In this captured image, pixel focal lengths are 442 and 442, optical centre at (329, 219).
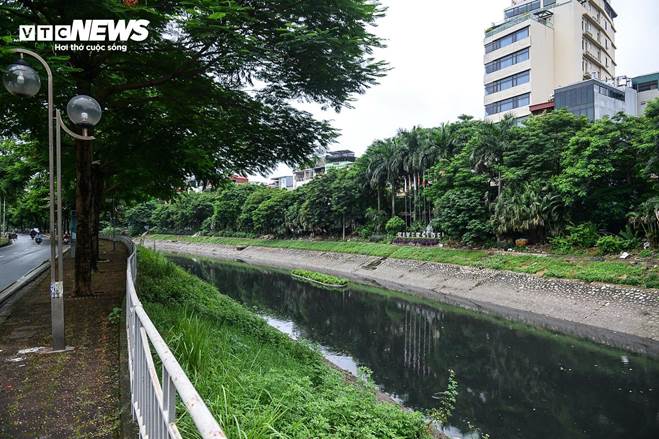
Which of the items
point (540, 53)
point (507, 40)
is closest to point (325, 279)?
point (540, 53)

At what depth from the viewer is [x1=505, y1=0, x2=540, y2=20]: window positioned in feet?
173

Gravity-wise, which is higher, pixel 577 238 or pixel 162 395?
pixel 162 395

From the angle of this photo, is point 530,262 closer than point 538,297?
No

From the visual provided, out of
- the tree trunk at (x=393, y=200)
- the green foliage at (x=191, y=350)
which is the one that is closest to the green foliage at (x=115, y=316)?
the green foliage at (x=191, y=350)

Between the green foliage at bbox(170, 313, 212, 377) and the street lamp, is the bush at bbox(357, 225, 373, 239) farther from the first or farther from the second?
the street lamp

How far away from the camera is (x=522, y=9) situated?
5484 cm

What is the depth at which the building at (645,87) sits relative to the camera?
149 ft

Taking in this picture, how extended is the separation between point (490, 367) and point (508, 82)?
139 feet

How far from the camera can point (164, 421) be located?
2510mm

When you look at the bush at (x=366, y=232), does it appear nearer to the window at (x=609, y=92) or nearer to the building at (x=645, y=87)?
the window at (x=609, y=92)

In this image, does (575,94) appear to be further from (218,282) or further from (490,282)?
(218,282)

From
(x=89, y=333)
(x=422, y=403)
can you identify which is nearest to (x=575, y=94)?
(x=422, y=403)

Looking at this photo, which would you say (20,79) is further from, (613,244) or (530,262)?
(613,244)

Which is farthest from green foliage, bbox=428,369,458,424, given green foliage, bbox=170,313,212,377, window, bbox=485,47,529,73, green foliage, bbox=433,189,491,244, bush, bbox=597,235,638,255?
window, bbox=485,47,529,73
